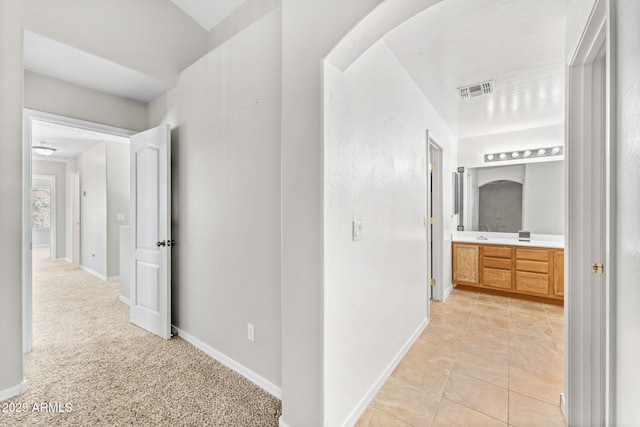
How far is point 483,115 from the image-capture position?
3.58 metres

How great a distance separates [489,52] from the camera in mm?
2184

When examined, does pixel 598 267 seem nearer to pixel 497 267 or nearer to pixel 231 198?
pixel 231 198

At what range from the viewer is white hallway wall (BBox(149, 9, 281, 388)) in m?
1.85

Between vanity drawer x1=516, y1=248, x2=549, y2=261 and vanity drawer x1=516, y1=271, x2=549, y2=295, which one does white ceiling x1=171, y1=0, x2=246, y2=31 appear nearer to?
vanity drawer x1=516, y1=248, x2=549, y2=261

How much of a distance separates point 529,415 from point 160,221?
320 centimetres

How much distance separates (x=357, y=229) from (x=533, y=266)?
341 centimetres

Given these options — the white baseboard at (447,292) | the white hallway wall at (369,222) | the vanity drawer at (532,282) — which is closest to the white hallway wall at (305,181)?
the white hallway wall at (369,222)

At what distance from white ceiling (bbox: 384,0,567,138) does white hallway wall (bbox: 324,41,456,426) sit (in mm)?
193

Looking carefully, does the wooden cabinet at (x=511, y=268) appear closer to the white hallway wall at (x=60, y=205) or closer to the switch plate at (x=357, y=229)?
the switch plate at (x=357, y=229)

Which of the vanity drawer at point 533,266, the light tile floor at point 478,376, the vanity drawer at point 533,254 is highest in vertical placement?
the vanity drawer at point 533,254

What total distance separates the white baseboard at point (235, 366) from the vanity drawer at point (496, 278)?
11.4 ft

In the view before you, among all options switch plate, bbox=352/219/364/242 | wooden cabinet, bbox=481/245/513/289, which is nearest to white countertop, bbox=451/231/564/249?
wooden cabinet, bbox=481/245/513/289

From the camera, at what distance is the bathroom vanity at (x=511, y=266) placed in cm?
356

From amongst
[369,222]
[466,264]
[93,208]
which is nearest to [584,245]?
[369,222]
